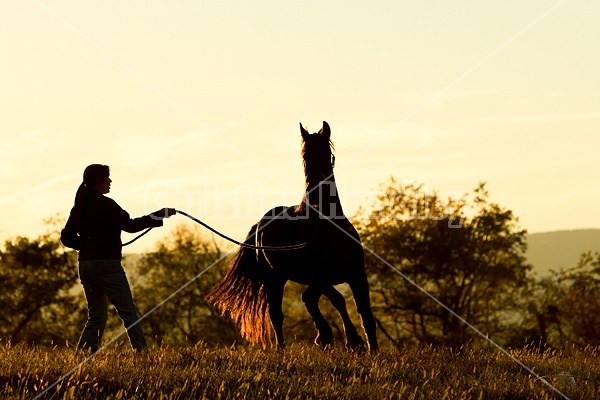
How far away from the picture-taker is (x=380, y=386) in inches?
301

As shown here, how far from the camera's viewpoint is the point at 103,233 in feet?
33.6

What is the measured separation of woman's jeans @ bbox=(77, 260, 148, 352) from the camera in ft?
33.7

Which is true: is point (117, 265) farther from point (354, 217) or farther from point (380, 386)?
point (354, 217)

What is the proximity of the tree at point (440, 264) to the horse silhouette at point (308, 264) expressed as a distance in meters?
30.9

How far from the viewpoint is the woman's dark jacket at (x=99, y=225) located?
10156mm

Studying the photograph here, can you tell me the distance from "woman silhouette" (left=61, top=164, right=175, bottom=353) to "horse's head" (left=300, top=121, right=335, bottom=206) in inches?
85.2

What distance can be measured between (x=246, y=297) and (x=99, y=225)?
15.1 feet

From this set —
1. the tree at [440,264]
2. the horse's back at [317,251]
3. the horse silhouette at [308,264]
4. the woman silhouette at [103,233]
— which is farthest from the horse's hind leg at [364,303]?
the tree at [440,264]

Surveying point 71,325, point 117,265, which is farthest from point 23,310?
point 117,265

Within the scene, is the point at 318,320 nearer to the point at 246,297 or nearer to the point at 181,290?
the point at 246,297

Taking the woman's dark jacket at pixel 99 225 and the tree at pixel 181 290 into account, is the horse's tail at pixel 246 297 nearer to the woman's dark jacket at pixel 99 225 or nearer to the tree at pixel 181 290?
the woman's dark jacket at pixel 99 225

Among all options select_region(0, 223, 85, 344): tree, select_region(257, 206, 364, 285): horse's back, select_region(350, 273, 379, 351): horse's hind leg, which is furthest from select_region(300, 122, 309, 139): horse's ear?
select_region(0, 223, 85, 344): tree

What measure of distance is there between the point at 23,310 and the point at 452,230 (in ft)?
80.8

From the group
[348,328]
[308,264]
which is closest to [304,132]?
[308,264]
